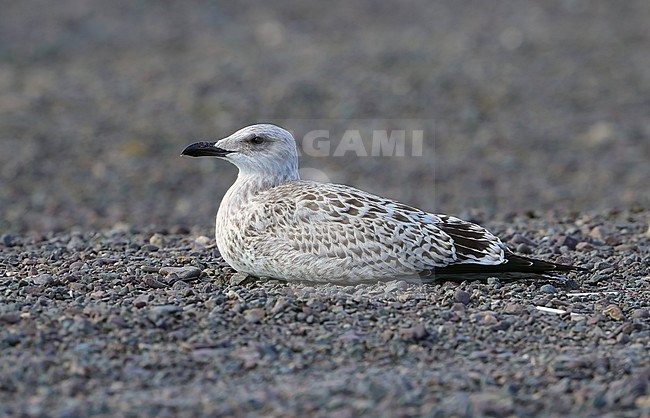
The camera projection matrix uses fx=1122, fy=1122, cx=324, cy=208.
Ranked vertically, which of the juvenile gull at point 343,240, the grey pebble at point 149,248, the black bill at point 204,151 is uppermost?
the black bill at point 204,151

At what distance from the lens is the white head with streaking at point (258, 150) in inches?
356

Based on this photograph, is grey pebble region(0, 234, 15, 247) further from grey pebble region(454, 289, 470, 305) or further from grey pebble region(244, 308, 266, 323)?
grey pebble region(454, 289, 470, 305)

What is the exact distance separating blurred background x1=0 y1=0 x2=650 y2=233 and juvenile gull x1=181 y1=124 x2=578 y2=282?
670 cm

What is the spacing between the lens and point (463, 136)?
20.3 metres

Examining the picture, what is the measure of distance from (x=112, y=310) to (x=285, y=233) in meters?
1.52

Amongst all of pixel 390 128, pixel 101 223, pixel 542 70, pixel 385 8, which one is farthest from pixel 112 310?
pixel 385 8

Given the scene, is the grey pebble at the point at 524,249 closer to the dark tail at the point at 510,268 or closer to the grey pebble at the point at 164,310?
the dark tail at the point at 510,268

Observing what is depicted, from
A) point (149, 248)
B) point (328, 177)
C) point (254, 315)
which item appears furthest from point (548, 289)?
point (328, 177)

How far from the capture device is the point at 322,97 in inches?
853

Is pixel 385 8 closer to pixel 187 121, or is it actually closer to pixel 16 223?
pixel 187 121

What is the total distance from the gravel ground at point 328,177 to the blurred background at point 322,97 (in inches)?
3.0

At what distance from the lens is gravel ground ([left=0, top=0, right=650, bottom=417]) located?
21.7 feet

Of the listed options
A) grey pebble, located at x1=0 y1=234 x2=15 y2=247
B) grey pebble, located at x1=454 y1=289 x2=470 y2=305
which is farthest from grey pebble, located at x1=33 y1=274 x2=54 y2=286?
grey pebble, located at x1=454 y1=289 x2=470 y2=305

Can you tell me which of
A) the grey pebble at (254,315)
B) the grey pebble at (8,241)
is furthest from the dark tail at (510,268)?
the grey pebble at (8,241)
